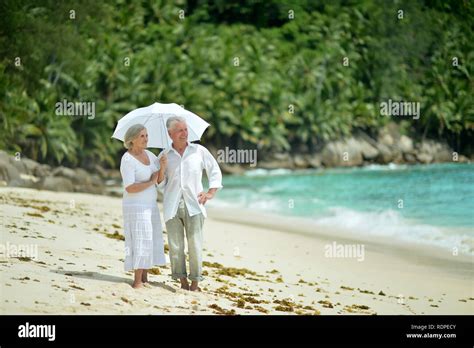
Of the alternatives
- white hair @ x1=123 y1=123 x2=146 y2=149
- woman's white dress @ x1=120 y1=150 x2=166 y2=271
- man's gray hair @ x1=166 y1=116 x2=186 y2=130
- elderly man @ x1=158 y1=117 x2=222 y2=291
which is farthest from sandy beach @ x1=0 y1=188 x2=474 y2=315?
man's gray hair @ x1=166 y1=116 x2=186 y2=130

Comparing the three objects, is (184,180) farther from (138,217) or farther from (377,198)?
(377,198)

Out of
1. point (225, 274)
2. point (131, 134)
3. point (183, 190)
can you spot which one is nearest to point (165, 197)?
point (183, 190)

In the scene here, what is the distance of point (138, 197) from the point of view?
22.3ft

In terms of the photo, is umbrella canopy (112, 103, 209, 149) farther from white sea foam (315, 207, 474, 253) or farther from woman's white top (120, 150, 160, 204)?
white sea foam (315, 207, 474, 253)

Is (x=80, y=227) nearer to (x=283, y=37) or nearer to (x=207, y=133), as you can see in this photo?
(x=207, y=133)

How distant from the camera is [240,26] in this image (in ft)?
134

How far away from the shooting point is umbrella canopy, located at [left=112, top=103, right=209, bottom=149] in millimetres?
7066

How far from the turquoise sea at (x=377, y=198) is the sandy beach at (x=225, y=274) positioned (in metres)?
1.92

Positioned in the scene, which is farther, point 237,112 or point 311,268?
point 237,112

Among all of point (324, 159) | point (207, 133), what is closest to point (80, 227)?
point (207, 133)

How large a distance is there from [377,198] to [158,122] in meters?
17.2

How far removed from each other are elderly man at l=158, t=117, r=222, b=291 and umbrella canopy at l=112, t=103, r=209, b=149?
0.51 ft
